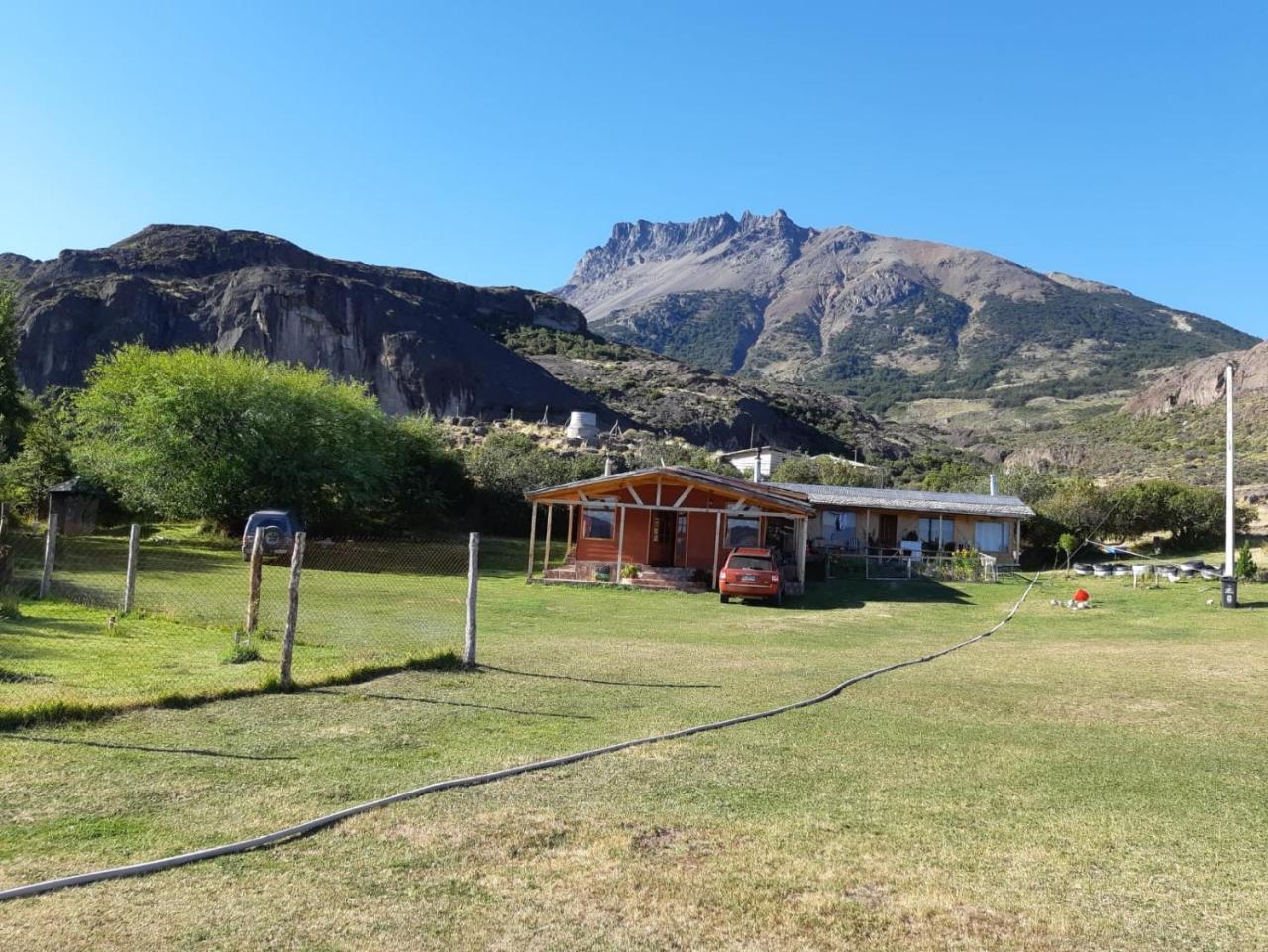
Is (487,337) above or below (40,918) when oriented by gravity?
above

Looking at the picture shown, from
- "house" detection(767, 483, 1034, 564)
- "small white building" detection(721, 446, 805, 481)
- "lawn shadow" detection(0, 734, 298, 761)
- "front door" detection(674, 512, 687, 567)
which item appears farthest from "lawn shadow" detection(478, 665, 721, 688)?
"small white building" detection(721, 446, 805, 481)

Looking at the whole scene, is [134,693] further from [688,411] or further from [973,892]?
[688,411]

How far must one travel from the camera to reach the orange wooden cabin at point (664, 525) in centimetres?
2591

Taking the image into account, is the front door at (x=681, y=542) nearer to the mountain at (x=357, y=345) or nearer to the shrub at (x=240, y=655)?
the shrub at (x=240, y=655)

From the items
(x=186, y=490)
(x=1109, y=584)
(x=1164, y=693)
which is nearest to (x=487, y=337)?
(x=186, y=490)

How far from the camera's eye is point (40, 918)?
3.73 m

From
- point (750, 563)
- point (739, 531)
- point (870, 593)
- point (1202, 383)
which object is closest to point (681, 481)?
point (739, 531)

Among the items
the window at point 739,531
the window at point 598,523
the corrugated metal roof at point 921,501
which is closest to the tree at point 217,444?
the window at point 598,523

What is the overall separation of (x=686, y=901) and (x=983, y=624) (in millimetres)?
16726

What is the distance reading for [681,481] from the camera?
27.0m

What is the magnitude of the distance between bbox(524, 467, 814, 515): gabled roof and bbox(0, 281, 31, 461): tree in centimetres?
2133

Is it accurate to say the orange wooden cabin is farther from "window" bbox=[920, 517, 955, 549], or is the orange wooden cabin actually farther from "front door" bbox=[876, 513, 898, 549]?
"window" bbox=[920, 517, 955, 549]

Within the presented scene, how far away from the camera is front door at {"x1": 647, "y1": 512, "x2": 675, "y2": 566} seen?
29.5m

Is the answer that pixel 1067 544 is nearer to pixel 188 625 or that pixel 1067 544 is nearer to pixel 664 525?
pixel 664 525
